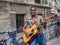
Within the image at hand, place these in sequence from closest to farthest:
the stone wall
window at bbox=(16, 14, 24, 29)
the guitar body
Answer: the guitar body, the stone wall, window at bbox=(16, 14, 24, 29)

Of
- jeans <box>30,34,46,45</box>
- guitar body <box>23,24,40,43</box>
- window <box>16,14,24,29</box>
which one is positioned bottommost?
window <box>16,14,24,29</box>

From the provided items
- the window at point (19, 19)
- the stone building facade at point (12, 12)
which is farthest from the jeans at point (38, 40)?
the window at point (19, 19)

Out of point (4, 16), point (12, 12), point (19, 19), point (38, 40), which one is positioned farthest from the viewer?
point (19, 19)

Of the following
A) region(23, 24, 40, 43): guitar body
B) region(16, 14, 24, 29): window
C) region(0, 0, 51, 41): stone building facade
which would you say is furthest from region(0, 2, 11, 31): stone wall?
region(23, 24, 40, 43): guitar body

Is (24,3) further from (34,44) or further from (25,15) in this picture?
(34,44)

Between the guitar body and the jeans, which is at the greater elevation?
the guitar body

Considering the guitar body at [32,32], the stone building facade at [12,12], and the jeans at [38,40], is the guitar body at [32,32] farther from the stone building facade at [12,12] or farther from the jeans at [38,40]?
the stone building facade at [12,12]

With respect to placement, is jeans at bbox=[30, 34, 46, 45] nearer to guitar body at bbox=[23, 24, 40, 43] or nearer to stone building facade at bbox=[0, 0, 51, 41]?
guitar body at bbox=[23, 24, 40, 43]

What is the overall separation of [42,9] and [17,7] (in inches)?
176

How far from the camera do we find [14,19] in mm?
12586

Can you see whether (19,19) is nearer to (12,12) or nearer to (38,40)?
(12,12)

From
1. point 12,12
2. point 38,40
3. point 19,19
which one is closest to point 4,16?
point 12,12

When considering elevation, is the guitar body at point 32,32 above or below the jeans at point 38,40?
above

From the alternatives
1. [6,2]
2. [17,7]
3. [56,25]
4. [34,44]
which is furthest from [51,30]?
[34,44]
